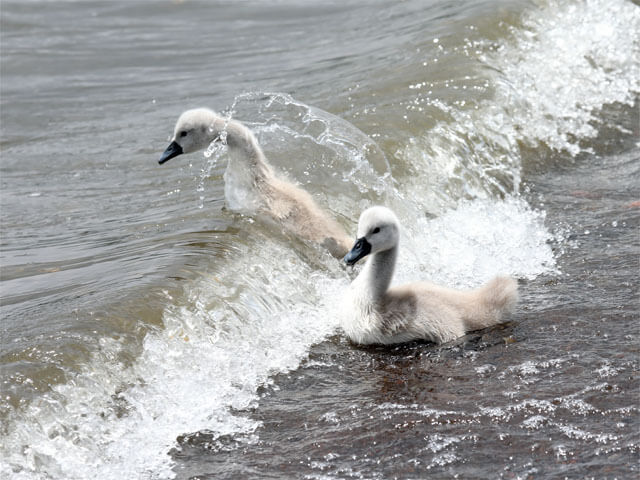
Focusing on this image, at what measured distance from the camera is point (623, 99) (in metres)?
11.7

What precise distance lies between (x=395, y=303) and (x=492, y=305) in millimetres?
636

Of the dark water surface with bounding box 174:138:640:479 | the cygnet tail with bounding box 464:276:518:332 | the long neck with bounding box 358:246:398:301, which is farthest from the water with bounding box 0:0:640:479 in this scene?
the long neck with bounding box 358:246:398:301

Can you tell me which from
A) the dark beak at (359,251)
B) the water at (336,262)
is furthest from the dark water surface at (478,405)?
the dark beak at (359,251)

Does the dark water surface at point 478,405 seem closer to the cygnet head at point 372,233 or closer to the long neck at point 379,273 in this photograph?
the long neck at point 379,273

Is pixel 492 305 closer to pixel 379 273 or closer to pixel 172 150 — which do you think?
pixel 379 273

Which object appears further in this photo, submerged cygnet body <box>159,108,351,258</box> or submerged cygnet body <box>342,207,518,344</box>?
submerged cygnet body <box>159,108,351,258</box>

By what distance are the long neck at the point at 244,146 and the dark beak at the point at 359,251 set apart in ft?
6.51

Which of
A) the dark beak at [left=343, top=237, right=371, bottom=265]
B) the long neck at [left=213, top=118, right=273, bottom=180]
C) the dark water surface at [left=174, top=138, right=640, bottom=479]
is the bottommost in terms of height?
the dark water surface at [left=174, top=138, right=640, bottom=479]

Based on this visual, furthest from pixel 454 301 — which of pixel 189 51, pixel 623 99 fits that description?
pixel 189 51

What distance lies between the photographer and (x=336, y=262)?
7145 mm

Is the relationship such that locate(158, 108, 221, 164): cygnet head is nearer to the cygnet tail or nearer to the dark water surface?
the dark water surface

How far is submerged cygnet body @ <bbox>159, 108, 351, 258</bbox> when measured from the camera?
732cm

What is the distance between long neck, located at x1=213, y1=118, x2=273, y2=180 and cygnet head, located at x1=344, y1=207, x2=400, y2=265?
1.97 m

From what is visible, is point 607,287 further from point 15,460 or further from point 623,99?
point 623,99
